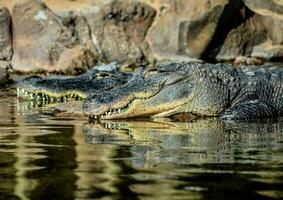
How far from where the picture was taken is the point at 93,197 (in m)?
3.15

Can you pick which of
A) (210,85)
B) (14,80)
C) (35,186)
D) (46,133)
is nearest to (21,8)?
(14,80)

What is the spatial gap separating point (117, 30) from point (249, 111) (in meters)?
10.3

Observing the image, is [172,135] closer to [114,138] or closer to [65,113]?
[114,138]

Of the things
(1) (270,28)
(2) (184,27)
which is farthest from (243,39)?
(2) (184,27)

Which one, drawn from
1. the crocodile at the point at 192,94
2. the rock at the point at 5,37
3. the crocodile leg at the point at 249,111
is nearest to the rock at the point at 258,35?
the rock at the point at 5,37

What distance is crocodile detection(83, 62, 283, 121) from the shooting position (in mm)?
7336

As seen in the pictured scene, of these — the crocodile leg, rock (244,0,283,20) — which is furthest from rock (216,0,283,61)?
the crocodile leg

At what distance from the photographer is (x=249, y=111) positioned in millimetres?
7105

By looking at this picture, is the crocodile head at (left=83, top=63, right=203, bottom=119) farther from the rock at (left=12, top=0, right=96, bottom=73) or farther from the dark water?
the rock at (left=12, top=0, right=96, bottom=73)

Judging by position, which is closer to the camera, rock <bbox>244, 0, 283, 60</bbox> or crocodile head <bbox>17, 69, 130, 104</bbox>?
crocodile head <bbox>17, 69, 130, 104</bbox>

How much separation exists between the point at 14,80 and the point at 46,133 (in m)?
7.68

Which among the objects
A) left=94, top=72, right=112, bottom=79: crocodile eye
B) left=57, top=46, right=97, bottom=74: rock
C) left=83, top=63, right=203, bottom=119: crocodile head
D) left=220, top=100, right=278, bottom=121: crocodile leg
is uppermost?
left=57, top=46, right=97, bottom=74: rock

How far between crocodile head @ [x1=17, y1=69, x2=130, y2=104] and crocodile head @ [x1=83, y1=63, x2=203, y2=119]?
4.78 feet

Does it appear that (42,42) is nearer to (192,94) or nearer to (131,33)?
(131,33)
